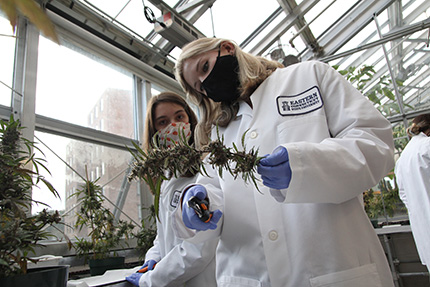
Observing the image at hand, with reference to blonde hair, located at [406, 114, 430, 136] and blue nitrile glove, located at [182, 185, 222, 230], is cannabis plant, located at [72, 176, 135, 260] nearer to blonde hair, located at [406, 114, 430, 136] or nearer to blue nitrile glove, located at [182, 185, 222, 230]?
blue nitrile glove, located at [182, 185, 222, 230]

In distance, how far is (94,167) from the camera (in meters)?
3.20

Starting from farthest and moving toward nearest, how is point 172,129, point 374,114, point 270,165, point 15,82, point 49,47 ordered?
point 49,47
point 15,82
point 172,129
point 374,114
point 270,165

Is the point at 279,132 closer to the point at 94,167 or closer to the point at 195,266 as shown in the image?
the point at 195,266

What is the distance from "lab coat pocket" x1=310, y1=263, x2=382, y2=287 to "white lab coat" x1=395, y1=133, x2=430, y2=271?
2.28m

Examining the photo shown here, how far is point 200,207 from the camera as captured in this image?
2.74 ft

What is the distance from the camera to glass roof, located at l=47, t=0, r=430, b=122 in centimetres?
404

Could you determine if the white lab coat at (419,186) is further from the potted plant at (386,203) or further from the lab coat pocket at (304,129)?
the lab coat pocket at (304,129)

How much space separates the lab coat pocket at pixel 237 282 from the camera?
830mm

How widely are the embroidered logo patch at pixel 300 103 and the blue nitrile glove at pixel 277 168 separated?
0.81ft

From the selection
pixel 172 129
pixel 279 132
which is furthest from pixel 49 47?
pixel 279 132

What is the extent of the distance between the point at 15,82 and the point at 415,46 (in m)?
5.97

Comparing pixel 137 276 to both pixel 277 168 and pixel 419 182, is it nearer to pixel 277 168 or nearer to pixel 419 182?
pixel 277 168

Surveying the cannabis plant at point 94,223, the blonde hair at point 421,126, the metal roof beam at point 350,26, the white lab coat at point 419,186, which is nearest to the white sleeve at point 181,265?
the cannabis plant at point 94,223

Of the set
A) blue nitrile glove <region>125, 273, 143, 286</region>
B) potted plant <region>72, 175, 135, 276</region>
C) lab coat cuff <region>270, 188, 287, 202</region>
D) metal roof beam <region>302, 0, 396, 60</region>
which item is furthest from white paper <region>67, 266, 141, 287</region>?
metal roof beam <region>302, 0, 396, 60</region>
